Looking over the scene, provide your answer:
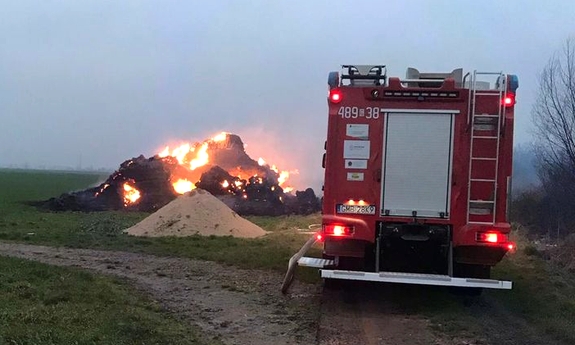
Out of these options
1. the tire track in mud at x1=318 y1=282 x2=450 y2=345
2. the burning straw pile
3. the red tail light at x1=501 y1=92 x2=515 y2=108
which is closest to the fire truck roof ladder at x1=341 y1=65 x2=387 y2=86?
the red tail light at x1=501 y1=92 x2=515 y2=108

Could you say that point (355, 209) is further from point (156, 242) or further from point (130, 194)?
point (130, 194)

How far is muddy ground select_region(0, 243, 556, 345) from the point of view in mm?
8492

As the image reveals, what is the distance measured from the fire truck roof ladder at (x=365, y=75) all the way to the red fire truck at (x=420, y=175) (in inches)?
2.9

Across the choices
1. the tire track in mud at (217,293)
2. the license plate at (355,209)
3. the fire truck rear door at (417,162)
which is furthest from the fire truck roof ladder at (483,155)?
the tire track in mud at (217,293)

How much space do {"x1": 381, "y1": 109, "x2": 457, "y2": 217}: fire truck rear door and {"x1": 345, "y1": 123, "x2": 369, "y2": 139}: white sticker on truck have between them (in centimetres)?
35

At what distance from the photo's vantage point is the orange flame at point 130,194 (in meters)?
37.3

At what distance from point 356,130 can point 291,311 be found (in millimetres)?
3079

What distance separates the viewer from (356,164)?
10109mm

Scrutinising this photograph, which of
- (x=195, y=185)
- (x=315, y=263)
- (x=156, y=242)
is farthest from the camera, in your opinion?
(x=195, y=185)

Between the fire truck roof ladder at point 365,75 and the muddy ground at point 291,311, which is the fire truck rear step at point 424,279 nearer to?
the muddy ground at point 291,311

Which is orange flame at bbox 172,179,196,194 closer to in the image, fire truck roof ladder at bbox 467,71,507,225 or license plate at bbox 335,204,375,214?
license plate at bbox 335,204,375,214

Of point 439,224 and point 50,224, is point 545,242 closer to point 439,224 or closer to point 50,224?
point 439,224

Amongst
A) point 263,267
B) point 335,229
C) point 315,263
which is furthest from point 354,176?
point 263,267

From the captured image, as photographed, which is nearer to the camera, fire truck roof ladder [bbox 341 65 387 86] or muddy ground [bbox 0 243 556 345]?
muddy ground [bbox 0 243 556 345]
